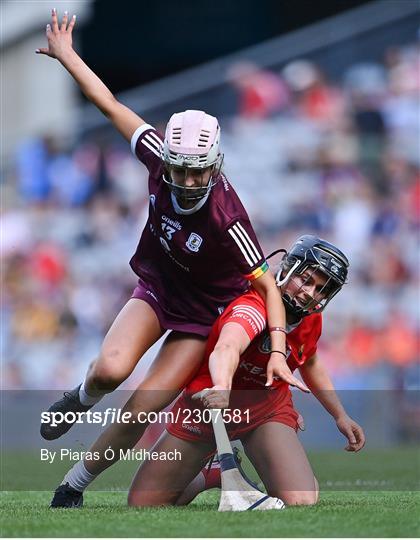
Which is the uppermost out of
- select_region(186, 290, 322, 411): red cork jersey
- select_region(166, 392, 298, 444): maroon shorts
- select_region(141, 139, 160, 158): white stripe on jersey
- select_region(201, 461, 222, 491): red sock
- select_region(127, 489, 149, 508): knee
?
select_region(141, 139, 160, 158): white stripe on jersey

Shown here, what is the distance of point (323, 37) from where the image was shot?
579 inches

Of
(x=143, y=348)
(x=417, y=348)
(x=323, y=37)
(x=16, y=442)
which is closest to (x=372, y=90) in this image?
(x=323, y=37)

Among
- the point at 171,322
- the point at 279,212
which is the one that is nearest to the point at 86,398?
the point at 171,322

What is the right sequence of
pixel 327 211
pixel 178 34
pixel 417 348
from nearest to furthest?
pixel 417 348 → pixel 327 211 → pixel 178 34

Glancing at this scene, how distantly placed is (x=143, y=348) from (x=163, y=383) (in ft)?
0.68

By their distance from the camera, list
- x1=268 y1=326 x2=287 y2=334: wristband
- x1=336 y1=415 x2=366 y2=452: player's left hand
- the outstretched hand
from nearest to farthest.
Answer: x1=268 y1=326 x2=287 y2=334: wristband < x1=336 y1=415 x2=366 y2=452: player's left hand < the outstretched hand

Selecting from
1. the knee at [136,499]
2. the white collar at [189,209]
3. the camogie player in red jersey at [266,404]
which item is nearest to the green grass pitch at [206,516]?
the knee at [136,499]

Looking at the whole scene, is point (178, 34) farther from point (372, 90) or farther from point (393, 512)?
point (393, 512)

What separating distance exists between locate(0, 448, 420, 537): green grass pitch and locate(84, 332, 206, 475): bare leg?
31 centimetres

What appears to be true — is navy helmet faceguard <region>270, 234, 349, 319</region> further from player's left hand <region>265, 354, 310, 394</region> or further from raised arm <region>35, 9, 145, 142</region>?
raised arm <region>35, 9, 145, 142</region>

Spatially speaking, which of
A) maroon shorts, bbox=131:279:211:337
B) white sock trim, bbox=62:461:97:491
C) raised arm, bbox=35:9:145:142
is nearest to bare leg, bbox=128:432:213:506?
white sock trim, bbox=62:461:97:491

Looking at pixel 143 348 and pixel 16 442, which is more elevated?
pixel 143 348

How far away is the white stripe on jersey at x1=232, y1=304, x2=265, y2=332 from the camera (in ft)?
20.0

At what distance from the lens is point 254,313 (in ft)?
20.1
